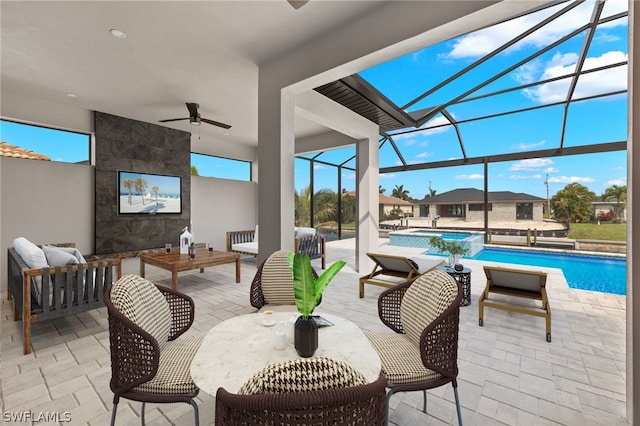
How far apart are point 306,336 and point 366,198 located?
4949mm

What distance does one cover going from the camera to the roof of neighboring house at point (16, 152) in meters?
4.84

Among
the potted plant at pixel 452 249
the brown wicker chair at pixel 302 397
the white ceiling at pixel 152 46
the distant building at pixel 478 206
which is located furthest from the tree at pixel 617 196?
the brown wicker chair at pixel 302 397

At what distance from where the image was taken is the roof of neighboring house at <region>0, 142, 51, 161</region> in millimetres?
4844

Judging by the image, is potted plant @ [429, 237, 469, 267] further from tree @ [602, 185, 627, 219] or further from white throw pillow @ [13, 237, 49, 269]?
tree @ [602, 185, 627, 219]

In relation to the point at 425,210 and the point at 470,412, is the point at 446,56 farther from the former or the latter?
the point at 425,210

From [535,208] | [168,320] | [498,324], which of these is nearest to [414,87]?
[498,324]

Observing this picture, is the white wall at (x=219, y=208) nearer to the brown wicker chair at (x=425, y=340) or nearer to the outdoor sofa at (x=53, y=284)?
the outdoor sofa at (x=53, y=284)

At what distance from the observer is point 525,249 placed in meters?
8.60

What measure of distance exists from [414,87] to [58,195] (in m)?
7.12

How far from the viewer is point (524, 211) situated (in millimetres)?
9156

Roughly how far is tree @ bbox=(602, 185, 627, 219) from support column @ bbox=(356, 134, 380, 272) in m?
5.91

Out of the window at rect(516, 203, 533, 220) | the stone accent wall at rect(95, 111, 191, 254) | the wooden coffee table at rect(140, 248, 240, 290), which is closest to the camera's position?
the wooden coffee table at rect(140, 248, 240, 290)

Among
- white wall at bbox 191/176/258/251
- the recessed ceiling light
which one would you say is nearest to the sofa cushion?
white wall at bbox 191/176/258/251

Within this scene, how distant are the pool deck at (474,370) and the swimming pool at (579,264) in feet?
7.27
